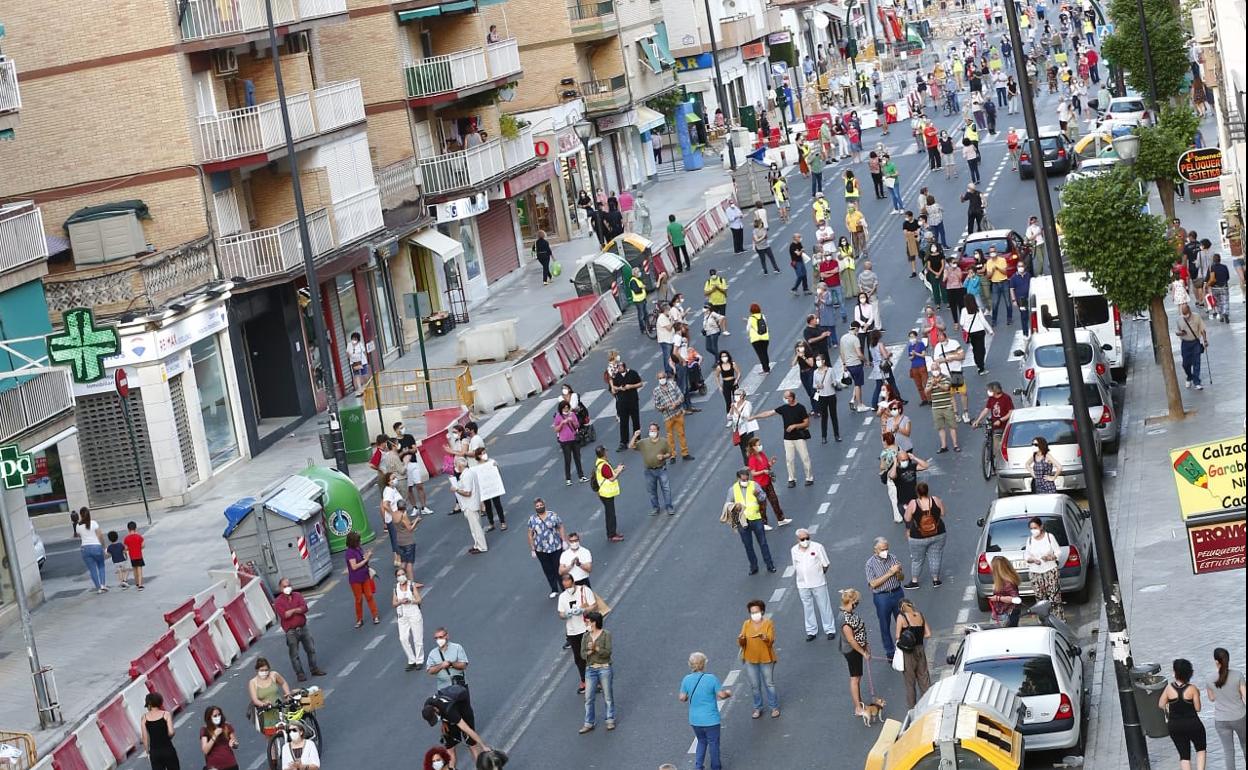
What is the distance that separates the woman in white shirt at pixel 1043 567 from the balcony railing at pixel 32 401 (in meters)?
16.5

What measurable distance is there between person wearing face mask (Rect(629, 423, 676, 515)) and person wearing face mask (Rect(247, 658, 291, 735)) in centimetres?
790

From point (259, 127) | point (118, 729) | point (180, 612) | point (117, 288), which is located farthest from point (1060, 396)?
point (259, 127)

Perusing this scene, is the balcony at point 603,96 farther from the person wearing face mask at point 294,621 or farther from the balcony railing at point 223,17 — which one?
the person wearing face mask at point 294,621

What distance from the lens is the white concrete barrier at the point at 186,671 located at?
26531mm

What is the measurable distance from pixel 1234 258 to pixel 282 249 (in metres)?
19.6

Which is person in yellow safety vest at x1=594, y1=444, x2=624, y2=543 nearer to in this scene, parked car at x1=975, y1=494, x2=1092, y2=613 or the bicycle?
parked car at x1=975, y1=494, x2=1092, y2=613

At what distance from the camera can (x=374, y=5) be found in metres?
53.2

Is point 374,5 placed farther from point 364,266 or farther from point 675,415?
point 675,415

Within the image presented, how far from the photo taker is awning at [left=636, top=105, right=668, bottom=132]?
243ft

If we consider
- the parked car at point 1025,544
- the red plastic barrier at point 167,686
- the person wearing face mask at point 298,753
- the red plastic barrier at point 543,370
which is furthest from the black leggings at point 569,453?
the person wearing face mask at point 298,753

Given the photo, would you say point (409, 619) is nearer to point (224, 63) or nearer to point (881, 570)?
point (881, 570)

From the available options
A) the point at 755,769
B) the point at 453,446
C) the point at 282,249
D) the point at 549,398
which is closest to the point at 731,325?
the point at 549,398

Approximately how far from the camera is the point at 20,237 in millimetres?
34156

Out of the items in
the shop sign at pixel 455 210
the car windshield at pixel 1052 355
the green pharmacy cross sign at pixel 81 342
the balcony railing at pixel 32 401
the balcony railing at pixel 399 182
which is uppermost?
the balcony railing at pixel 399 182
